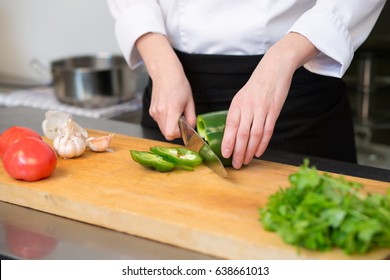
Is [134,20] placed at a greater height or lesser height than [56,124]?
greater

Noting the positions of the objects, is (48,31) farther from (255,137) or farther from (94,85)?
(255,137)

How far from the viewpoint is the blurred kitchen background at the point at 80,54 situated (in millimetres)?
2250

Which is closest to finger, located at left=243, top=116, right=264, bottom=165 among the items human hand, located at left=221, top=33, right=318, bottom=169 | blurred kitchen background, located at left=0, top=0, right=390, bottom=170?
human hand, located at left=221, top=33, right=318, bottom=169

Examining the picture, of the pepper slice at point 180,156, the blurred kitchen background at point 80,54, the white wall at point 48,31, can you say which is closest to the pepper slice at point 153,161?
the pepper slice at point 180,156

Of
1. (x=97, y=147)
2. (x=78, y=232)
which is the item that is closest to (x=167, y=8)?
(x=97, y=147)

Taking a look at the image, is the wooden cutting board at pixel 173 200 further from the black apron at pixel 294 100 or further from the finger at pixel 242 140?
the black apron at pixel 294 100

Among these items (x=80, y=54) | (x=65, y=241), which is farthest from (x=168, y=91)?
(x=80, y=54)

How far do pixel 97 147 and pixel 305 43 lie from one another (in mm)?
440

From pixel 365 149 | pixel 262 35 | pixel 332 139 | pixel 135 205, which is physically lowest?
pixel 365 149

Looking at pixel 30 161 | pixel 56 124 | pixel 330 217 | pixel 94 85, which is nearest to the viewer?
pixel 330 217

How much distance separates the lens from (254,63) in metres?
1.38

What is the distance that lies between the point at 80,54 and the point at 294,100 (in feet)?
5.08
